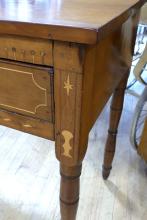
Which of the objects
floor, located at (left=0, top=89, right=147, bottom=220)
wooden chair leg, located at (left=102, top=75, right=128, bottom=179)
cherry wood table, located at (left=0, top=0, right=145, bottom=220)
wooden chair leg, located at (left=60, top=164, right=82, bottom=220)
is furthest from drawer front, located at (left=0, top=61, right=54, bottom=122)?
floor, located at (left=0, top=89, right=147, bottom=220)

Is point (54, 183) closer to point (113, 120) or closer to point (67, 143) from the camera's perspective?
point (113, 120)

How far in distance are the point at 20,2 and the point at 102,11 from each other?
191mm

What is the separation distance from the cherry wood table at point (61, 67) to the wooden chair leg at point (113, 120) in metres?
0.27

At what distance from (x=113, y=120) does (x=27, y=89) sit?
0.52 m

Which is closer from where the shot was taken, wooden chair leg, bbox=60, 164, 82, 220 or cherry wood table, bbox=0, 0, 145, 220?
cherry wood table, bbox=0, 0, 145, 220

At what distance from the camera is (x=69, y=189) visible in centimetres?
53

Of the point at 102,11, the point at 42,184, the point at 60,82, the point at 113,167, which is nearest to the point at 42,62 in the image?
the point at 60,82

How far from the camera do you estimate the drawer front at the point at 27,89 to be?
0.42m

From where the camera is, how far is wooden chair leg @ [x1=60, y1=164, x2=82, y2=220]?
514 millimetres

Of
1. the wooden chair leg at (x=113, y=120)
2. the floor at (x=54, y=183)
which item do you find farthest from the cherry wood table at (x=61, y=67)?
the floor at (x=54, y=183)

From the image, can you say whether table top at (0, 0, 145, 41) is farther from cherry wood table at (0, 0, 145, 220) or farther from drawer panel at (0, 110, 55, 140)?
drawer panel at (0, 110, 55, 140)

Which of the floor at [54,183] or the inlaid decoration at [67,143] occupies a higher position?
the inlaid decoration at [67,143]

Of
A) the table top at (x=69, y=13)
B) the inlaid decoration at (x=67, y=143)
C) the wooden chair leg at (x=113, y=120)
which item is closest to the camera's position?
the table top at (x=69, y=13)

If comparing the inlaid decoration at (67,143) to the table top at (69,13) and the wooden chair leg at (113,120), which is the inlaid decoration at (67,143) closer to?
the table top at (69,13)
